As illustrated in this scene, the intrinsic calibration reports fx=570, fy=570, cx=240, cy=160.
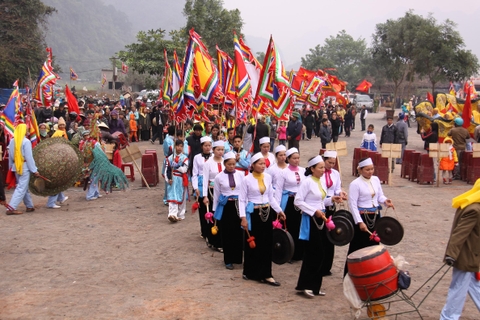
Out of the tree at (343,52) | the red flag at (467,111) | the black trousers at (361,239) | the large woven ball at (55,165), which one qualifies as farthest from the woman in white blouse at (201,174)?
the tree at (343,52)

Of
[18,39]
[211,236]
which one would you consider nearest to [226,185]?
[211,236]

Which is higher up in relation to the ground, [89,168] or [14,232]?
[89,168]

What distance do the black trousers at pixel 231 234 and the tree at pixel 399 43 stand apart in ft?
104

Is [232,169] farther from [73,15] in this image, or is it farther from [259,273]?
[73,15]

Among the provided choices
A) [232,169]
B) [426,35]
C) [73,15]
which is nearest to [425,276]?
[232,169]

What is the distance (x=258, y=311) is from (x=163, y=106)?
20900mm

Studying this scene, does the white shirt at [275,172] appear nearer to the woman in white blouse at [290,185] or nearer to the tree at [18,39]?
the woman in white blouse at [290,185]

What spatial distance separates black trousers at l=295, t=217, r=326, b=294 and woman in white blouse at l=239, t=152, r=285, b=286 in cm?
54

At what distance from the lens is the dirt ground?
249 inches

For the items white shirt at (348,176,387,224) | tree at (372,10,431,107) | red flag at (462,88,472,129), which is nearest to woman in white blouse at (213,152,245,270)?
white shirt at (348,176,387,224)

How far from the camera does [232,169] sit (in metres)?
7.67

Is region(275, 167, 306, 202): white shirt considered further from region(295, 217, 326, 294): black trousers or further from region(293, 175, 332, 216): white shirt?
region(295, 217, 326, 294): black trousers

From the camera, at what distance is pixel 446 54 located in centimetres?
3522

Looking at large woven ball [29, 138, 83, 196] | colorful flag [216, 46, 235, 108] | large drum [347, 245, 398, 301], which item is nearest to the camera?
large drum [347, 245, 398, 301]
